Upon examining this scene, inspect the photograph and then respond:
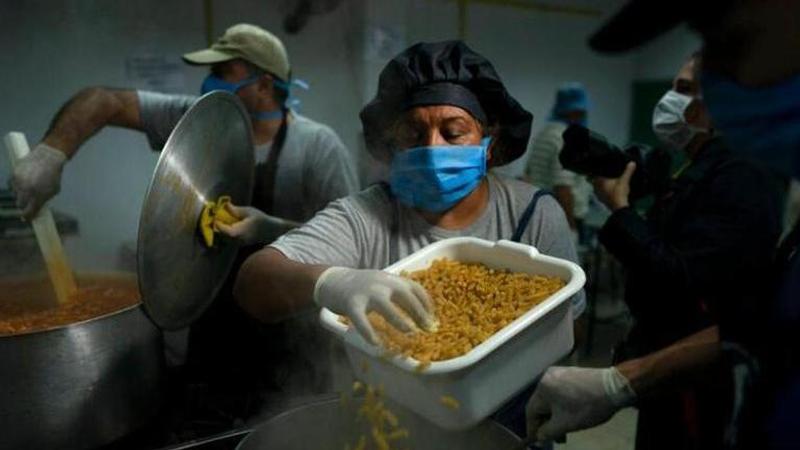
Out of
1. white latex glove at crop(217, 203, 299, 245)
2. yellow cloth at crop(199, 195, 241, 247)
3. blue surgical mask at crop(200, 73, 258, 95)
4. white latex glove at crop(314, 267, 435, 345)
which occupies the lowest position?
white latex glove at crop(217, 203, 299, 245)

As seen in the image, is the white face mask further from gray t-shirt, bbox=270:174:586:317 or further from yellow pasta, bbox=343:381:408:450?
yellow pasta, bbox=343:381:408:450

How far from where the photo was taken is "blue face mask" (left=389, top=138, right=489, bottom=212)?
1.03 metres

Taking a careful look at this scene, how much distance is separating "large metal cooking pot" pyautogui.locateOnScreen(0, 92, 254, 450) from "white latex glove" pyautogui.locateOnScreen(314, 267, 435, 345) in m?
0.49

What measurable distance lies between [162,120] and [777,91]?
1647mm

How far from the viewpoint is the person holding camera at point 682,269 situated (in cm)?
73

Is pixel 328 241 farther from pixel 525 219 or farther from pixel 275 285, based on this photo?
pixel 525 219

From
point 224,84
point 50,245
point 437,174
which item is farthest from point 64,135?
point 437,174

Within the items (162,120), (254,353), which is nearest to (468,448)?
(254,353)

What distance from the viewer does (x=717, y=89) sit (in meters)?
0.48

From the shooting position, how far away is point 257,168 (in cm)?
175

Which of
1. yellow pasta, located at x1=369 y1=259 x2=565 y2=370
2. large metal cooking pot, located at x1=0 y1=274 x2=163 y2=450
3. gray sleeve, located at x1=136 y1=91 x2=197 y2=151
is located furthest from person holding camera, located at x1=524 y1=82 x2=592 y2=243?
gray sleeve, located at x1=136 y1=91 x2=197 y2=151

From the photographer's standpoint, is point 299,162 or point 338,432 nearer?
point 338,432

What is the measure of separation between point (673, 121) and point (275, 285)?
1.18 metres

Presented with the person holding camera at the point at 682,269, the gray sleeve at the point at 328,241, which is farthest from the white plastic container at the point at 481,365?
the gray sleeve at the point at 328,241
